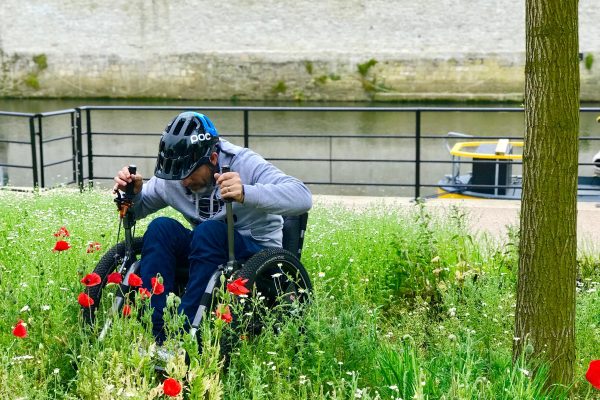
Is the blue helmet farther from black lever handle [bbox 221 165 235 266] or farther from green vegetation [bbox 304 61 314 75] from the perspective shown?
green vegetation [bbox 304 61 314 75]

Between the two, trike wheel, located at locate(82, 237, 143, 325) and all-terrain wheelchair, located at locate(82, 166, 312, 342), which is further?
trike wheel, located at locate(82, 237, 143, 325)

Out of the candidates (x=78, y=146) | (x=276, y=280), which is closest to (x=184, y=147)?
(x=276, y=280)

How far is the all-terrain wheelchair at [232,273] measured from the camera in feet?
11.6

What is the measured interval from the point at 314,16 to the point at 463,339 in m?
31.4

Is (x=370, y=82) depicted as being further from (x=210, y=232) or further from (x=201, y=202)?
(x=210, y=232)

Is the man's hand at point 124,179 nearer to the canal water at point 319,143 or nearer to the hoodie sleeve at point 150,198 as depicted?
the hoodie sleeve at point 150,198

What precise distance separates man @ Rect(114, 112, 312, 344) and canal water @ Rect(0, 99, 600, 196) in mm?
9968

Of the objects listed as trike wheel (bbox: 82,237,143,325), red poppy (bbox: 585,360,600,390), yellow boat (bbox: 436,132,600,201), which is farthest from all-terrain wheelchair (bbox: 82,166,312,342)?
yellow boat (bbox: 436,132,600,201)

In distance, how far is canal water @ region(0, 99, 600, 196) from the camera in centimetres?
1728

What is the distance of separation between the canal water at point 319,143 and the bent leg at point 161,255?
1010 cm

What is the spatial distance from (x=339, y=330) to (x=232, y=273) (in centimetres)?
48

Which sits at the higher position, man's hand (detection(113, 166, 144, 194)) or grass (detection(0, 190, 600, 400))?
man's hand (detection(113, 166, 144, 194))

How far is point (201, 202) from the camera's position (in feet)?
12.9

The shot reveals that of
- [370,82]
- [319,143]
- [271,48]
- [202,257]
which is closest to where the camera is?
[202,257]
